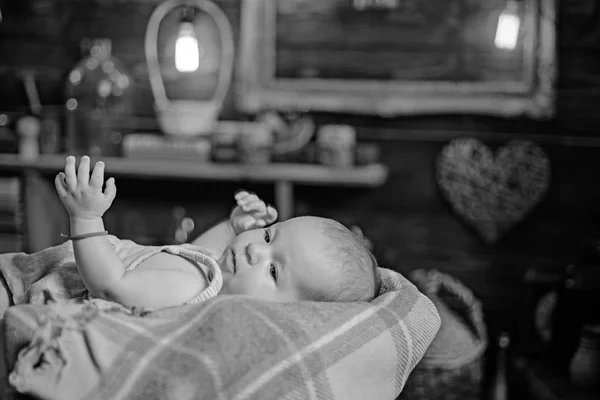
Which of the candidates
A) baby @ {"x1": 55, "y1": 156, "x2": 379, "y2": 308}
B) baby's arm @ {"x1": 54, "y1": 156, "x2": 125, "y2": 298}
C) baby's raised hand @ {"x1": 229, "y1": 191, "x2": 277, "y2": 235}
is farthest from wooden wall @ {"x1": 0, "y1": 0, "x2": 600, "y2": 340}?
baby's arm @ {"x1": 54, "y1": 156, "x2": 125, "y2": 298}

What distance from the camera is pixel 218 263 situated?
1.42 metres

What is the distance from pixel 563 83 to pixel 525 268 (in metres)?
0.78

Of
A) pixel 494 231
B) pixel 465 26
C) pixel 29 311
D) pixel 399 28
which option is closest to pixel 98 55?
pixel 399 28

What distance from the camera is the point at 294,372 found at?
1013mm

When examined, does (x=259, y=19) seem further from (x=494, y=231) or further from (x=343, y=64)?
(x=494, y=231)

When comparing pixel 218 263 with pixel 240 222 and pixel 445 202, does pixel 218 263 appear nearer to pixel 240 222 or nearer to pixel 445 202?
pixel 240 222

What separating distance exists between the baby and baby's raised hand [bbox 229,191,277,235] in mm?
74

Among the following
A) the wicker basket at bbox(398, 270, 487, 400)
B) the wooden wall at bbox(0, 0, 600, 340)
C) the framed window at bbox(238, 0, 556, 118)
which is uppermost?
the framed window at bbox(238, 0, 556, 118)

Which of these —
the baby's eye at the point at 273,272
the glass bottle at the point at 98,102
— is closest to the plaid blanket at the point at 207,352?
the baby's eye at the point at 273,272

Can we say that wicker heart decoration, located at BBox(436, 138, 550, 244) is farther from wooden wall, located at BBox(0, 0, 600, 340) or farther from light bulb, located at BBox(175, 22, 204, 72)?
light bulb, located at BBox(175, 22, 204, 72)

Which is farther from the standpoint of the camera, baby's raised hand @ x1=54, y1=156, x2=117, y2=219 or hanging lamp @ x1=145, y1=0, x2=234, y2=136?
hanging lamp @ x1=145, y1=0, x2=234, y2=136

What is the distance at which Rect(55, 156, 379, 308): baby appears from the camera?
1197 mm

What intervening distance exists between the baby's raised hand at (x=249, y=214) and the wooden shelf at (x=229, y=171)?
53.4 inches

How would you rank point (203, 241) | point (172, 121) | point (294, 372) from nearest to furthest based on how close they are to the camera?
point (294, 372), point (203, 241), point (172, 121)
